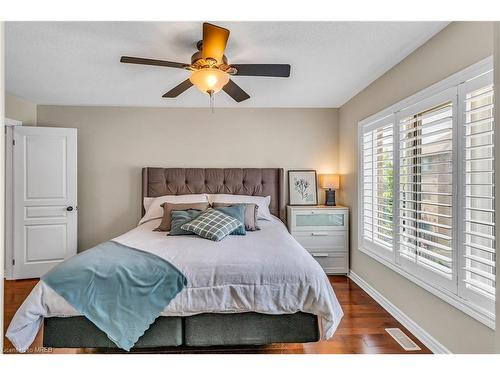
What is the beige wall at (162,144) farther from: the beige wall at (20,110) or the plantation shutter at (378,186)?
the plantation shutter at (378,186)

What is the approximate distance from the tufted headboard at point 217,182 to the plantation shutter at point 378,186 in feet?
3.81

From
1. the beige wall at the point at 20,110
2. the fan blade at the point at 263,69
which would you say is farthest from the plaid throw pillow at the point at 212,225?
the beige wall at the point at 20,110

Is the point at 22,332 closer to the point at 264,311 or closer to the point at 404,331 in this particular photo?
the point at 264,311

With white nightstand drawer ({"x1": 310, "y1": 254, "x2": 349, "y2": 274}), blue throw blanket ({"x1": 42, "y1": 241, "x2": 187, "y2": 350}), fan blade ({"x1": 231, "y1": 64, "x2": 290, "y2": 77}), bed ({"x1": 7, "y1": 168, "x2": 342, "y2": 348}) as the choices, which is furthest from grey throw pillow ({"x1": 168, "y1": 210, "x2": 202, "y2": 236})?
white nightstand drawer ({"x1": 310, "y1": 254, "x2": 349, "y2": 274})

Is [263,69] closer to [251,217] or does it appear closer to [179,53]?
[179,53]

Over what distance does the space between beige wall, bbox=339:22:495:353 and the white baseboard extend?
0.04m

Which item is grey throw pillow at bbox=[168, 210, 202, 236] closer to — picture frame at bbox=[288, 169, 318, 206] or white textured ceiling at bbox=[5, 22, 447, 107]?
white textured ceiling at bbox=[5, 22, 447, 107]

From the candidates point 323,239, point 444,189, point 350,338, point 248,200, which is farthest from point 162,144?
point 444,189

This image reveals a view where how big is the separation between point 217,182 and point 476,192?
2.92m

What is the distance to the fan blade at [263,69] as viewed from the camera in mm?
2143

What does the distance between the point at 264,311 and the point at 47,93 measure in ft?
11.9

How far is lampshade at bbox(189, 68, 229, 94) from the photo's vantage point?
6.68ft
